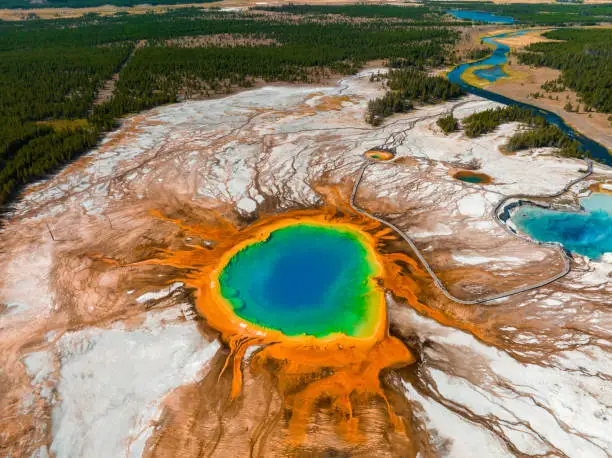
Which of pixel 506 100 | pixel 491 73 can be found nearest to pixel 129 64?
pixel 506 100

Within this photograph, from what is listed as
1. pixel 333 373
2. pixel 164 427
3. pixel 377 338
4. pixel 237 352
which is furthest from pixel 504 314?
pixel 164 427

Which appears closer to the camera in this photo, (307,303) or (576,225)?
(307,303)

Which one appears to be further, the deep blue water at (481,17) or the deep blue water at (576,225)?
the deep blue water at (481,17)

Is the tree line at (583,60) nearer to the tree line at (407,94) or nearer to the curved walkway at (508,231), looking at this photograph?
the tree line at (407,94)

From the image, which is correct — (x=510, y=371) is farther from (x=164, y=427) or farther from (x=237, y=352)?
(x=164, y=427)

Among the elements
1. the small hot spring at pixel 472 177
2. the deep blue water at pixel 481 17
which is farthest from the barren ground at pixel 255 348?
the deep blue water at pixel 481 17

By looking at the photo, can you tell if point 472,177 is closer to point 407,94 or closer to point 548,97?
point 407,94

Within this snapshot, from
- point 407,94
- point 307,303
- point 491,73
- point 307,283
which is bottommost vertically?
point 307,303

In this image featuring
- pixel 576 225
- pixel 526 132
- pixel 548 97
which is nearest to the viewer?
pixel 576 225
